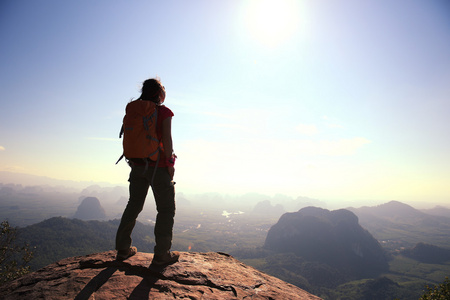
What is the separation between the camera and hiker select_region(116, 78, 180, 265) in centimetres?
455

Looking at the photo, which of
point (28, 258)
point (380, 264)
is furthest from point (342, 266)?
point (28, 258)

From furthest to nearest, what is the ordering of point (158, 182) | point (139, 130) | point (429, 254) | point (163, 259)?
1. point (429, 254)
2. point (163, 259)
3. point (158, 182)
4. point (139, 130)

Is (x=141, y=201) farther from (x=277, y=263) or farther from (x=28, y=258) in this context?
(x=277, y=263)

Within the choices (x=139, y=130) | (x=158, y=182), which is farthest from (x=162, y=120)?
(x=158, y=182)

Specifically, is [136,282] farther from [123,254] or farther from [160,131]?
[160,131]

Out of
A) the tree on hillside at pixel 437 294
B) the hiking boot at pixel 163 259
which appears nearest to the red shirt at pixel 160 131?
the hiking boot at pixel 163 259

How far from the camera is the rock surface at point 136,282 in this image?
3393 millimetres

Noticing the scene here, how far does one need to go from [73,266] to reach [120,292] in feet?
6.52

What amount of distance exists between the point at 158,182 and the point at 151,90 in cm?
227

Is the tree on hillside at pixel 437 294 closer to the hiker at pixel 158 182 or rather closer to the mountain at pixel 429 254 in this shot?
the hiker at pixel 158 182

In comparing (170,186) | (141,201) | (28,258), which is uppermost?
(170,186)

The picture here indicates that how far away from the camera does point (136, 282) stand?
387 cm

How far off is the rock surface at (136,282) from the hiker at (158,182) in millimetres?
458

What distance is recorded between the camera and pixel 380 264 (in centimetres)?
17912
